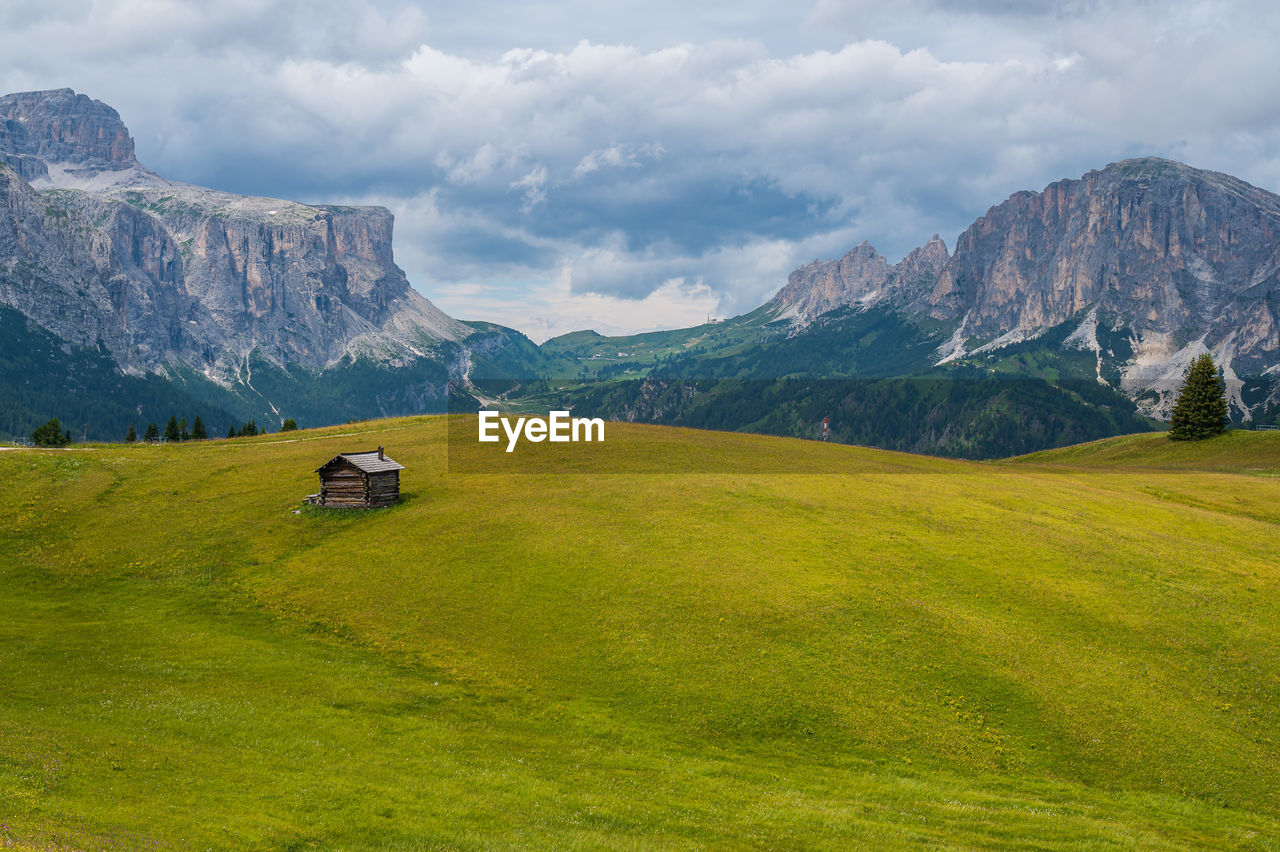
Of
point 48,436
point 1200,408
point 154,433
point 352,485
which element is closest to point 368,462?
point 352,485

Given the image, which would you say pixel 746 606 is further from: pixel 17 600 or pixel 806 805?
pixel 17 600

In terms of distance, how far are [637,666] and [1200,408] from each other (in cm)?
12795

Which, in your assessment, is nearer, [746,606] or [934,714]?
[934,714]

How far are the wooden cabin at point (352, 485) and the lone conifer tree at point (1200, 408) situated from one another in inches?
5042

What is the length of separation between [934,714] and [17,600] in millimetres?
57498

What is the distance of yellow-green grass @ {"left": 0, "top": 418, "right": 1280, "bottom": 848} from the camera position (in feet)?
86.3

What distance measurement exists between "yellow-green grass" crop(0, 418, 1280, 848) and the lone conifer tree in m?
60.1

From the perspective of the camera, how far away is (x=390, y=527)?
62.4 m

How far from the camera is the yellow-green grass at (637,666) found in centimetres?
2630

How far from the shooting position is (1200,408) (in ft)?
409

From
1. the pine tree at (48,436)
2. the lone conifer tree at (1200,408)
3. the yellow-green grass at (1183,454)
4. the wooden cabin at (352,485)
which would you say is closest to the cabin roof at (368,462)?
the wooden cabin at (352,485)

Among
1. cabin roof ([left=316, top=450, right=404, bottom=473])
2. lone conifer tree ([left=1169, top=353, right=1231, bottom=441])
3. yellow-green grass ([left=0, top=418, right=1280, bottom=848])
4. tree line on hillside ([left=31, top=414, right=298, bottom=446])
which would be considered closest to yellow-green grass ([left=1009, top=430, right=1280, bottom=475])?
lone conifer tree ([left=1169, top=353, right=1231, bottom=441])

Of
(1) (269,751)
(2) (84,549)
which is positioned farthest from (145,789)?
(2) (84,549)

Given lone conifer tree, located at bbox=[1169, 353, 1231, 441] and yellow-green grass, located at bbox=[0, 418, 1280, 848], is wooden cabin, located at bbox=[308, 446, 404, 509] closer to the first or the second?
yellow-green grass, located at bbox=[0, 418, 1280, 848]
